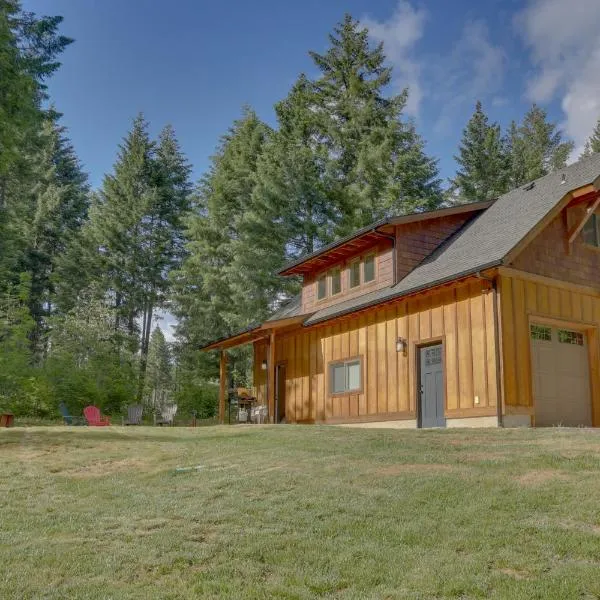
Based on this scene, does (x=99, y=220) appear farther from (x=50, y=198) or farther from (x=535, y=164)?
Result: (x=535, y=164)

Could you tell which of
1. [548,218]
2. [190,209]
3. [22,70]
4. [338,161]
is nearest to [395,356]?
[548,218]

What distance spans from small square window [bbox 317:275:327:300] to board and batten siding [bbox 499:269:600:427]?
711 cm

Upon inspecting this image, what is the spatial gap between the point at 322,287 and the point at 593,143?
1215 inches

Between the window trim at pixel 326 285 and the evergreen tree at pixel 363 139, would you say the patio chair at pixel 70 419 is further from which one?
the evergreen tree at pixel 363 139

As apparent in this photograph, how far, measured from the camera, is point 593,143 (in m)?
41.2

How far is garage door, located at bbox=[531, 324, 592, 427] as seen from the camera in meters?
13.0

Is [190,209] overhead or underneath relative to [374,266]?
overhead

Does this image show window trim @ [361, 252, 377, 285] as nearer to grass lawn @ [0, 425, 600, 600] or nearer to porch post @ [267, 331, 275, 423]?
porch post @ [267, 331, 275, 423]

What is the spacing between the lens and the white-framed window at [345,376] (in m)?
15.9

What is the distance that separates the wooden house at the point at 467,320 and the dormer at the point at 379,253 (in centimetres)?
4

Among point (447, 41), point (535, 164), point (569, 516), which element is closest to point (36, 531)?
point (569, 516)

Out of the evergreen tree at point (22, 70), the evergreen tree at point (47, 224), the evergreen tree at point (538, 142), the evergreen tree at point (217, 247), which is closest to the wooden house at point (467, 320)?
the evergreen tree at point (22, 70)

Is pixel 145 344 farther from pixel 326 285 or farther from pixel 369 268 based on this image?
pixel 369 268

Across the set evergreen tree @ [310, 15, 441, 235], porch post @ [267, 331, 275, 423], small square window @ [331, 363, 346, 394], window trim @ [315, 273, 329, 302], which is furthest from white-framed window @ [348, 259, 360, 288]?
evergreen tree @ [310, 15, 441, 235]
